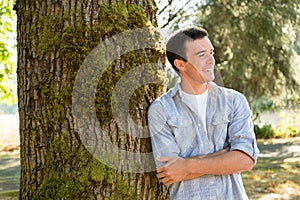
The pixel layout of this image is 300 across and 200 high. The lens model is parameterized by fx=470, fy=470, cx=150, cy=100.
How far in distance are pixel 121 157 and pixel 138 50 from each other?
1.89ft

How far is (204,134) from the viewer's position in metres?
2.46

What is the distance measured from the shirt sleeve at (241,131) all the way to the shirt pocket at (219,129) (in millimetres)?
32

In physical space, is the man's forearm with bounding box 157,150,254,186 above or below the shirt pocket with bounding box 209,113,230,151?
below

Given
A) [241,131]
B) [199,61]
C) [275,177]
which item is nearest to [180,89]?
[199,61]

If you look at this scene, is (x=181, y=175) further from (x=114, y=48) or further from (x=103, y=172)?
(x=114, y=48)

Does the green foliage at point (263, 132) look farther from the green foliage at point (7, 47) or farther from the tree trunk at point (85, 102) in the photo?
Result: the tree trunk at point (85, 102)

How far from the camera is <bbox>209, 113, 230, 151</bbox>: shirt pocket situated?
8.11 feet

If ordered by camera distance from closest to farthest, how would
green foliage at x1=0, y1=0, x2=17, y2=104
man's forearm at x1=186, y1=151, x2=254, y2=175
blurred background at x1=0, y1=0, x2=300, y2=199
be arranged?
man's forearm at x1=186, y1=151, x2=254, y2=175, green foliage at x1=0, y1=0, x2=17, y2=104, blurred background at x1=0, y1=0, x2=300, y2=199

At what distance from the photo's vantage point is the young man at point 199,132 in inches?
92.1

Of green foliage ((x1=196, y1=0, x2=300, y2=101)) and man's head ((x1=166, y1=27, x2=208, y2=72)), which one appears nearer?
man's head ((x1=166, y1=27, x2=208, y2=72))

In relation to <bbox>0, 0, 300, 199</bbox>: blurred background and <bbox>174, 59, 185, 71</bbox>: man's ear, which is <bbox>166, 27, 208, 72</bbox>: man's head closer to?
<bbox>174, 59, 185, 71</bbox>: man's ear

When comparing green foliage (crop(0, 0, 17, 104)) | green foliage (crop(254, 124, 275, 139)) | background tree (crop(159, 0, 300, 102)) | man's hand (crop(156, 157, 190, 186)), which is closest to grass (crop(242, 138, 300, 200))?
background tree (crop(159, 0, 300, 102))

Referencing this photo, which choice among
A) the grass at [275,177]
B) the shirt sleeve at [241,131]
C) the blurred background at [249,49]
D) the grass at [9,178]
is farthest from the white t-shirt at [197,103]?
the blurred background at [249,49]

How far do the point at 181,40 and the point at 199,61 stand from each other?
6.4 inches
